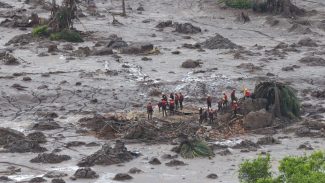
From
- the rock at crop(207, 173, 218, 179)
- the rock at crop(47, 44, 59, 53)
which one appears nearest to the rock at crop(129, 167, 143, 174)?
the rock at crop(207, 173, 218, 179)

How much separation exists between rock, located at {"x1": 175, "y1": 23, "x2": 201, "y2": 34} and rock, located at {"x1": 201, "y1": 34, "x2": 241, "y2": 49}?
551 cm

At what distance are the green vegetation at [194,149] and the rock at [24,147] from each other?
5161 mm

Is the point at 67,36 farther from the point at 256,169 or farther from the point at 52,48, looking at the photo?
the point at 256,169

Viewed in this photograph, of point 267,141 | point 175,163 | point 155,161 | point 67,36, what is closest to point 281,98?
point 267,141

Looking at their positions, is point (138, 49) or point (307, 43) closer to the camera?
point (138, 49)

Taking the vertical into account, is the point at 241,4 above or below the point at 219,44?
above

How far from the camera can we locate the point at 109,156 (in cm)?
2512

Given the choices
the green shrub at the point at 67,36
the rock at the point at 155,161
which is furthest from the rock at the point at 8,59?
the rock at the point at 155,161

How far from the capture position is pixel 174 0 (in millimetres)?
71625

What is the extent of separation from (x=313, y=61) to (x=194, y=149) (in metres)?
18.8

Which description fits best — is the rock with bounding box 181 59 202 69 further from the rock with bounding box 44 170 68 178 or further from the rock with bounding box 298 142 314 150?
the rock with bounding box 44 170 68 178

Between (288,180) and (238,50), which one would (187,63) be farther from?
(288,180)

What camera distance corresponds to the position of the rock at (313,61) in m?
42.1

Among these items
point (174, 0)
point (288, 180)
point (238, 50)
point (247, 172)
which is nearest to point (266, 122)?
point (247, 172)
